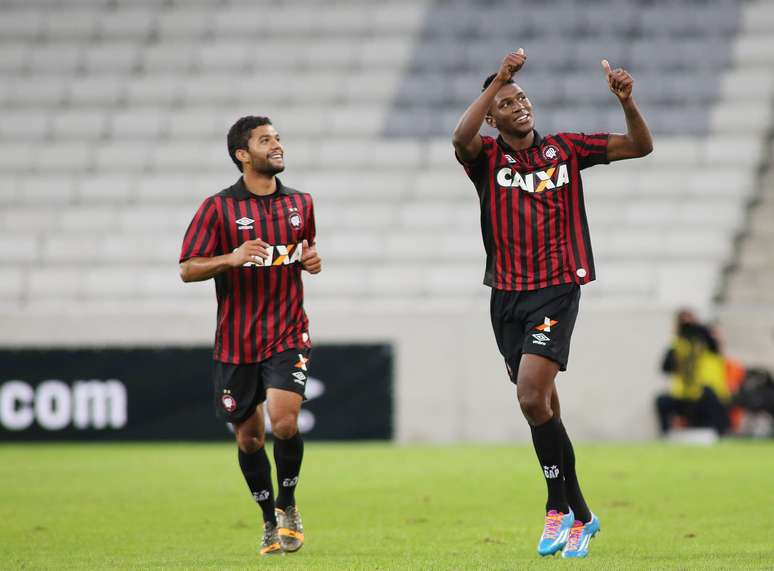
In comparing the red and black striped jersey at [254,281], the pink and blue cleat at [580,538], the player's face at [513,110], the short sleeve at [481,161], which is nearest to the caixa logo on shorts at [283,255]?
the red and black striped jersey at [254,281]

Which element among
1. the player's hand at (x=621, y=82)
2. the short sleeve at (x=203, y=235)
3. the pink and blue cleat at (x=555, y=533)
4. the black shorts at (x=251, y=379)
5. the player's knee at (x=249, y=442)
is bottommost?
the pink and blue cleat at (x=555, y=533)

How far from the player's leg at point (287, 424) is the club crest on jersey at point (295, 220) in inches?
23.3

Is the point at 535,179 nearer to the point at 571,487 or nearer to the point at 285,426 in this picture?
the point at 571,487

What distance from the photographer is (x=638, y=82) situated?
19484 mm

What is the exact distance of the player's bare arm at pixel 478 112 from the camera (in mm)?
6000

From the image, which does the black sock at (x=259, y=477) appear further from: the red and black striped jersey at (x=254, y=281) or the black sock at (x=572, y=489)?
the black sock at (x=572, y=489)

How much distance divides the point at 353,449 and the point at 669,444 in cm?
317

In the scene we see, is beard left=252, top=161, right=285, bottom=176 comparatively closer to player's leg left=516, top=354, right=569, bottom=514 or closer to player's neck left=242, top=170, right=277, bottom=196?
player's neck left=242, top=170, right=277, bottom=196

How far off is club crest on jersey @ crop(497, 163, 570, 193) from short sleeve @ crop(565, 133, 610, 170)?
0.14 m

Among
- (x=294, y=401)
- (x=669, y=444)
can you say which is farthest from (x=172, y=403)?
(x=294, y=401)

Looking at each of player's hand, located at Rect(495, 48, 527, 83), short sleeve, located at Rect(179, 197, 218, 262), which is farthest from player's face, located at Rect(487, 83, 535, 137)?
short sleeve, located at Rect(179, 197, 218, 262)

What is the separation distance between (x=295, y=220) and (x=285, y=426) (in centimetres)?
98

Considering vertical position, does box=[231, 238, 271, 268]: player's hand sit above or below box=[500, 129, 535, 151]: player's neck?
below

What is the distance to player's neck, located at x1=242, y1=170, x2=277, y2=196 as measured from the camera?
6867mm
